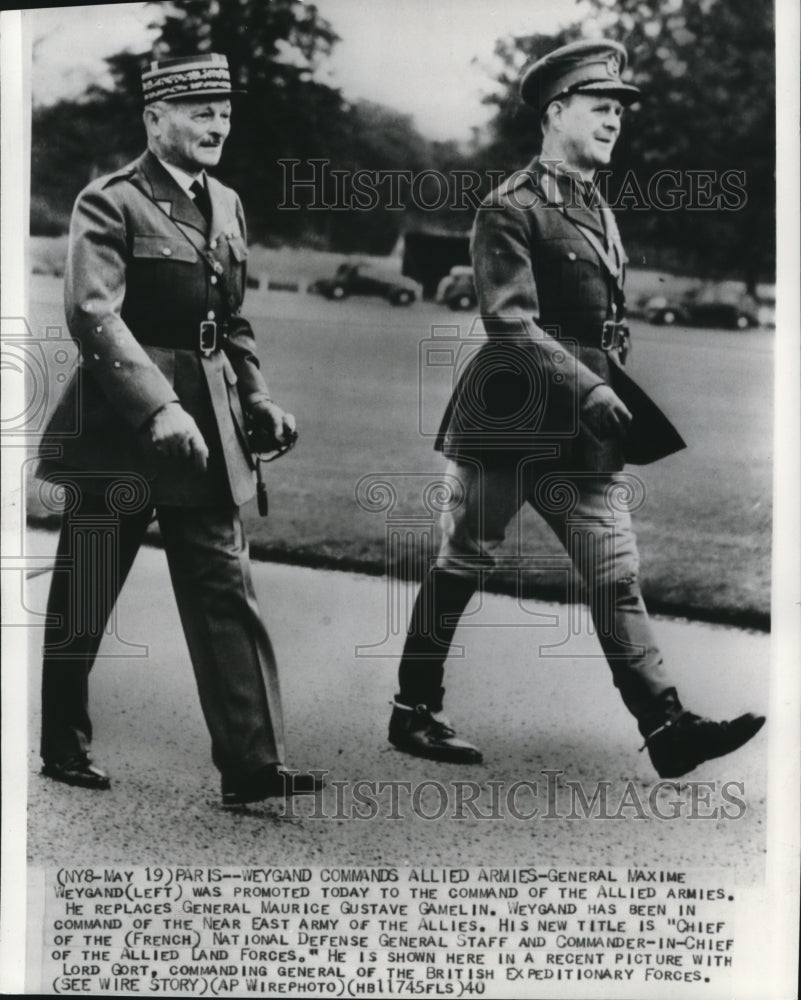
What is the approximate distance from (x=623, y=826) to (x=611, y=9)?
10.4ft

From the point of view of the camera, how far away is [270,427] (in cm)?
443

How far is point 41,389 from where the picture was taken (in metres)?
4.46

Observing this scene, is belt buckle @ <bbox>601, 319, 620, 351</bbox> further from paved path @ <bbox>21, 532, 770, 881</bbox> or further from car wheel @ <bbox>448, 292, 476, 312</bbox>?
paved path @ <bbox>21, 532, 770, 881</bbox>

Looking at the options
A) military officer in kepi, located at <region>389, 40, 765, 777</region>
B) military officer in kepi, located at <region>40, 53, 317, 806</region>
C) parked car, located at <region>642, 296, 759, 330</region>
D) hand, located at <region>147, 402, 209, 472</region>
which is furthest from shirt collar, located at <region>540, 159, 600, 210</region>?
hand, located at <region>147, 402, 209, 472</region>

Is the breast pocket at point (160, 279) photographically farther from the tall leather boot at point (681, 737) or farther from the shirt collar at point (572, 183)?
the tall leather boot at point (681, 737)

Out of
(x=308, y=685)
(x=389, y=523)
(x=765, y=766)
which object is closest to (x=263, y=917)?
(x=308, y=685)

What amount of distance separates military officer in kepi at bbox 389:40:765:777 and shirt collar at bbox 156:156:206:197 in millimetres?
1104

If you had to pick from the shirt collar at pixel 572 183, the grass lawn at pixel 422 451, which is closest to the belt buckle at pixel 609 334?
the grass lawn at pixel 422 451

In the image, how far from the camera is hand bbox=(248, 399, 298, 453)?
174 inches

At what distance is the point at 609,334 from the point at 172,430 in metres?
1.72

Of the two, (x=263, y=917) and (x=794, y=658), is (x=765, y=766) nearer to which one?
(x=794, y=658)

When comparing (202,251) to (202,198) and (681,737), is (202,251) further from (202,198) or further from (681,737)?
(681,737)

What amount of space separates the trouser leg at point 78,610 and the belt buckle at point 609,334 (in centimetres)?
191

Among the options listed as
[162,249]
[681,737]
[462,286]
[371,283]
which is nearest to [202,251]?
[162,249]
